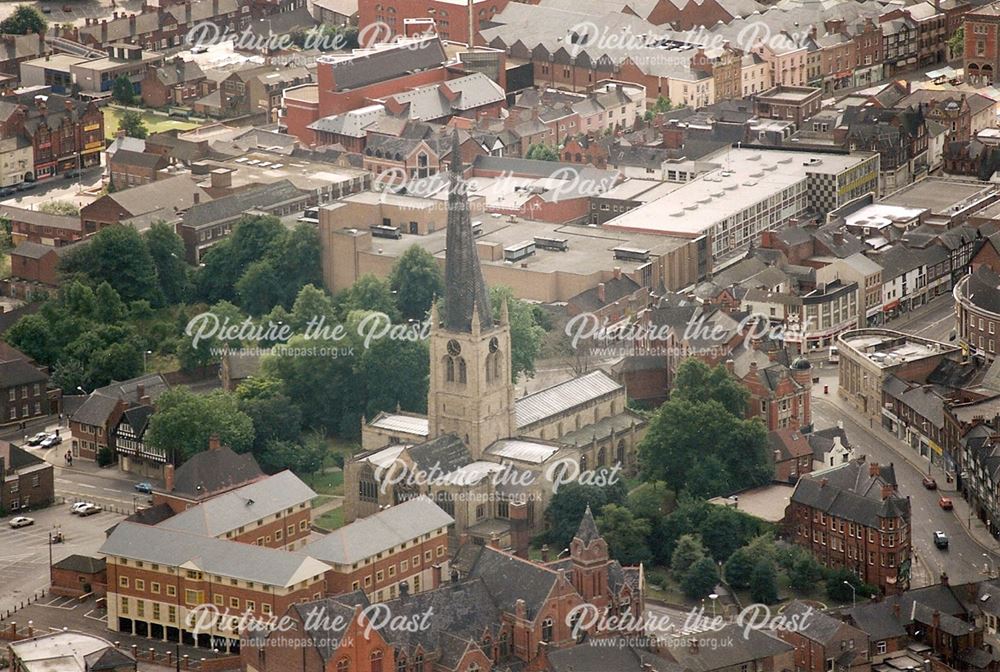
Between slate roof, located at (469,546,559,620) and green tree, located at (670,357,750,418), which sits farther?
green tree, located at (670,357,750,418)

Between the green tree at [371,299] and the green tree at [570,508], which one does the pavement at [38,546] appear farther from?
the green tree at [371,299]

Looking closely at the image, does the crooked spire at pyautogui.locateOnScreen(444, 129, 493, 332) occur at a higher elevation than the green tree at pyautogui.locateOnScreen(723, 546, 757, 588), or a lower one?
higher

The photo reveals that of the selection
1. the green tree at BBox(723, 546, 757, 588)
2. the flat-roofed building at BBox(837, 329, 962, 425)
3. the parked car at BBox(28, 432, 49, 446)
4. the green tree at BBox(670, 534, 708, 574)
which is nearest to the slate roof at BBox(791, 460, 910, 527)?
the green tree at BBox(723, 546, 757, 588)

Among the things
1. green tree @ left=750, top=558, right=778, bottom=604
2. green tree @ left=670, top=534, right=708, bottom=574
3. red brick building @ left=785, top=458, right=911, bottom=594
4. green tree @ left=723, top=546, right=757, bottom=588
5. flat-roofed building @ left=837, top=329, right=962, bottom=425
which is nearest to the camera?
green tree @ left=750, top=558, right=778, bottom=604

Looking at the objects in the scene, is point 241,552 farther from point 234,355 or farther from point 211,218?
point 211,218

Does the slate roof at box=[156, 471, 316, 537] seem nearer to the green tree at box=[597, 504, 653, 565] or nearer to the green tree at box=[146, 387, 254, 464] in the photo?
the green tree at box=[146, 387, 254, 464]

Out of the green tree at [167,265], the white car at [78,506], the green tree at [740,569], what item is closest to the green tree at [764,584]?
the green tree at [740,569]

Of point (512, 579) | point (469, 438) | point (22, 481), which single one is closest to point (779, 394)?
point (469, 438)

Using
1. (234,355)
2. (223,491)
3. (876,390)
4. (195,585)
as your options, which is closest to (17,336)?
(234,355)

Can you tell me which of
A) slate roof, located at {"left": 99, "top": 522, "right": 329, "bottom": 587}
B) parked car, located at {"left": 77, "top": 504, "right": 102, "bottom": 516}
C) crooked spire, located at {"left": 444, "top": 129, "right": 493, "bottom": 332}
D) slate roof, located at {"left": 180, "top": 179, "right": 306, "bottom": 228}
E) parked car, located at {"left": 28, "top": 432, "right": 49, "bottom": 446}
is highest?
crooked spire, located at {"left": 444, "top": 129, "right": 493, "bottom": 332}
